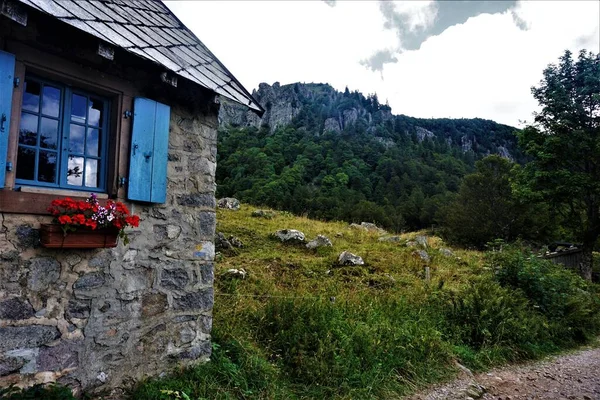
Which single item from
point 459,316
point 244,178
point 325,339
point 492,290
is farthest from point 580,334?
point 244,178

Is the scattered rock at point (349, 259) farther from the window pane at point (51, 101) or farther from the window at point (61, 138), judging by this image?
the window pane at point (51, 101)

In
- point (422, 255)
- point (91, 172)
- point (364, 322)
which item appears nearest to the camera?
point (91, 172)

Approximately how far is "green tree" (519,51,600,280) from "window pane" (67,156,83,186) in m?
15.5

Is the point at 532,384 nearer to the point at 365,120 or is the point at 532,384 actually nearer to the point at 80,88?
the point at 80,88

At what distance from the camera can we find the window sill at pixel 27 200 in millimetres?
2621

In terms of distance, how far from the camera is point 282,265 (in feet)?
26.8

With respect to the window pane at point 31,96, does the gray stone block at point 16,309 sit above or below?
below

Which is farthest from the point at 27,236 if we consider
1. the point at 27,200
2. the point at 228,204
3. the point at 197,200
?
the point at 228,204

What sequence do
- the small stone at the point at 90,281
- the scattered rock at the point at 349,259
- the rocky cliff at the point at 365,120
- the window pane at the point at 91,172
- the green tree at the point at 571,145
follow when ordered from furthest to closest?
the rocky cliff at the point at 365,120 < the green tree at the point at 571,145 < the scattered rock at the point at 349,259 < the window pane at the point at 91,172 < the small stone at the point at 90,281

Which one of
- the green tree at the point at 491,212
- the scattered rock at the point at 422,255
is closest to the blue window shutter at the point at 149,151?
the scattered rock at the point at 422,255

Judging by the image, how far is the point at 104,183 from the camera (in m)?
3.30

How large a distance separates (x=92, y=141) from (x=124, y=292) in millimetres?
1427

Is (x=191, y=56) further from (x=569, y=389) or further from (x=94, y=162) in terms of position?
(x=569, y=389)

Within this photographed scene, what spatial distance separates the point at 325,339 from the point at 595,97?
14.6 metres
